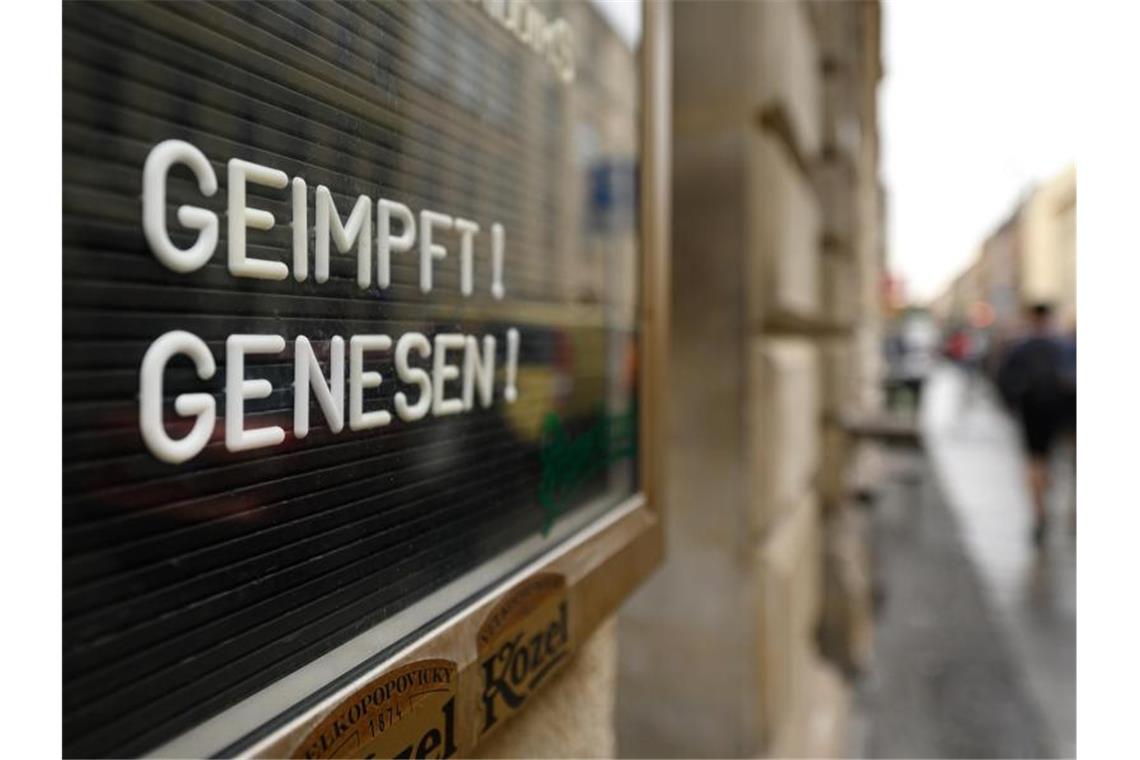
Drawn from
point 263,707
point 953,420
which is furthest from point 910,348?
point 263,707

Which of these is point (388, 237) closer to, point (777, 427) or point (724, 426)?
point (724, 426)

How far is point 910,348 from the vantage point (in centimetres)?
1995

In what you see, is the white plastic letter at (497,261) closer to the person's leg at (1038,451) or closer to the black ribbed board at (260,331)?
the black ribbed board at (260,331)

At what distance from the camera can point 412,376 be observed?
2.05 feet

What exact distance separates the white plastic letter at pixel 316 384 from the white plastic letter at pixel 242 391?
0.9 inches

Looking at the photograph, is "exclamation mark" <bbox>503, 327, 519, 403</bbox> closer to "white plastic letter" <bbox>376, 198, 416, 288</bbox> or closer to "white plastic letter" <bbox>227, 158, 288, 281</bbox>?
"white plastic letter" <bbox>376, 198, 416, 288</bbox>

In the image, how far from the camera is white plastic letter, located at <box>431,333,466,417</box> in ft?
2.16

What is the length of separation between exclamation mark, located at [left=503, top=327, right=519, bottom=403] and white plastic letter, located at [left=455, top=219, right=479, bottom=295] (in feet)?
0.29

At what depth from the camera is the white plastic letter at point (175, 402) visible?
0.41 metres

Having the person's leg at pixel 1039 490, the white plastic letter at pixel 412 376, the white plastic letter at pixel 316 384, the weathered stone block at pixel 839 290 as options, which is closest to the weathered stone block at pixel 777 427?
the weathered stone block at pixel 839 290

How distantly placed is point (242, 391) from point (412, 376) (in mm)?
174

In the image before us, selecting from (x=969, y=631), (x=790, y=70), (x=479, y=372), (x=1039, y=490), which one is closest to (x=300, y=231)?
(x=479, y=372)

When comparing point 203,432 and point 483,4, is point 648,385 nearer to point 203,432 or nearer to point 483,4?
point 483,4

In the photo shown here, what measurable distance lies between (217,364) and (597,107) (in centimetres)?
74
